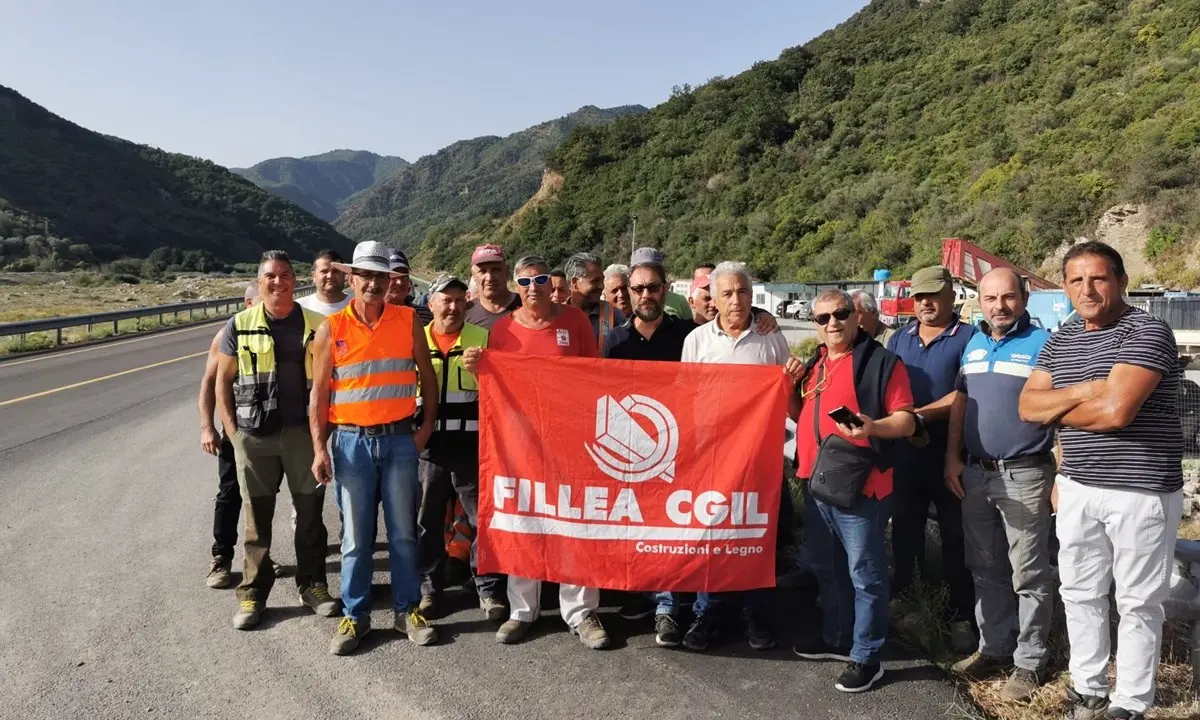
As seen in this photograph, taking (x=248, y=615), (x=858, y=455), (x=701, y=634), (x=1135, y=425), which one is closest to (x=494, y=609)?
(x=701, y=634)

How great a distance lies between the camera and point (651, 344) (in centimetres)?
474

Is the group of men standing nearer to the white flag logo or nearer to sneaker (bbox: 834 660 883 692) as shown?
sneaker (bbox: 834 660 883 692)

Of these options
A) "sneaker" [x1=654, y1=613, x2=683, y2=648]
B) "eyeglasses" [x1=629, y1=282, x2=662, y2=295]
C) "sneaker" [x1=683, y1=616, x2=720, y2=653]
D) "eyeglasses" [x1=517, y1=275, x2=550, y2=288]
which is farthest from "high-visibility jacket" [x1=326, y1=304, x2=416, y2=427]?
"sneaker" [x1=683, y1=616, x2=720, y2=653]

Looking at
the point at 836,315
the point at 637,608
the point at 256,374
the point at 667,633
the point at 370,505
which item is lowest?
the point at 637,608

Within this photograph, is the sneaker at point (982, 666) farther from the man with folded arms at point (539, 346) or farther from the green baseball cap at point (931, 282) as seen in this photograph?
the green baseball cap at point (931, 282)

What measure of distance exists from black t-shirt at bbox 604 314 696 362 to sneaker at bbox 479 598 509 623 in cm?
169

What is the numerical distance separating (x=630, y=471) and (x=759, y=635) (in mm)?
1158

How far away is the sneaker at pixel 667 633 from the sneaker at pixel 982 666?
1.45 meters

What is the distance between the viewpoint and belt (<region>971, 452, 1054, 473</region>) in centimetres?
375

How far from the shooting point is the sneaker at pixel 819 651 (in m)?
3.92

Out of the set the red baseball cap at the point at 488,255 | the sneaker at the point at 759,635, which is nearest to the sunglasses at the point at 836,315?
the sneaker at the point at 759,635

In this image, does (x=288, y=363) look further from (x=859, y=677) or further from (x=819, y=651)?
(x=859, y=677)

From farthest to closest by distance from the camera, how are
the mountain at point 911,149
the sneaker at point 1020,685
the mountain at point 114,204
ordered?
the mountain at point 114,204, the mountain at point 911,149, the sneaker at point 1020,685

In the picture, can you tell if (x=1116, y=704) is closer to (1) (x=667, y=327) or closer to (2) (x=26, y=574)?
(1) (x=667, y=327)
